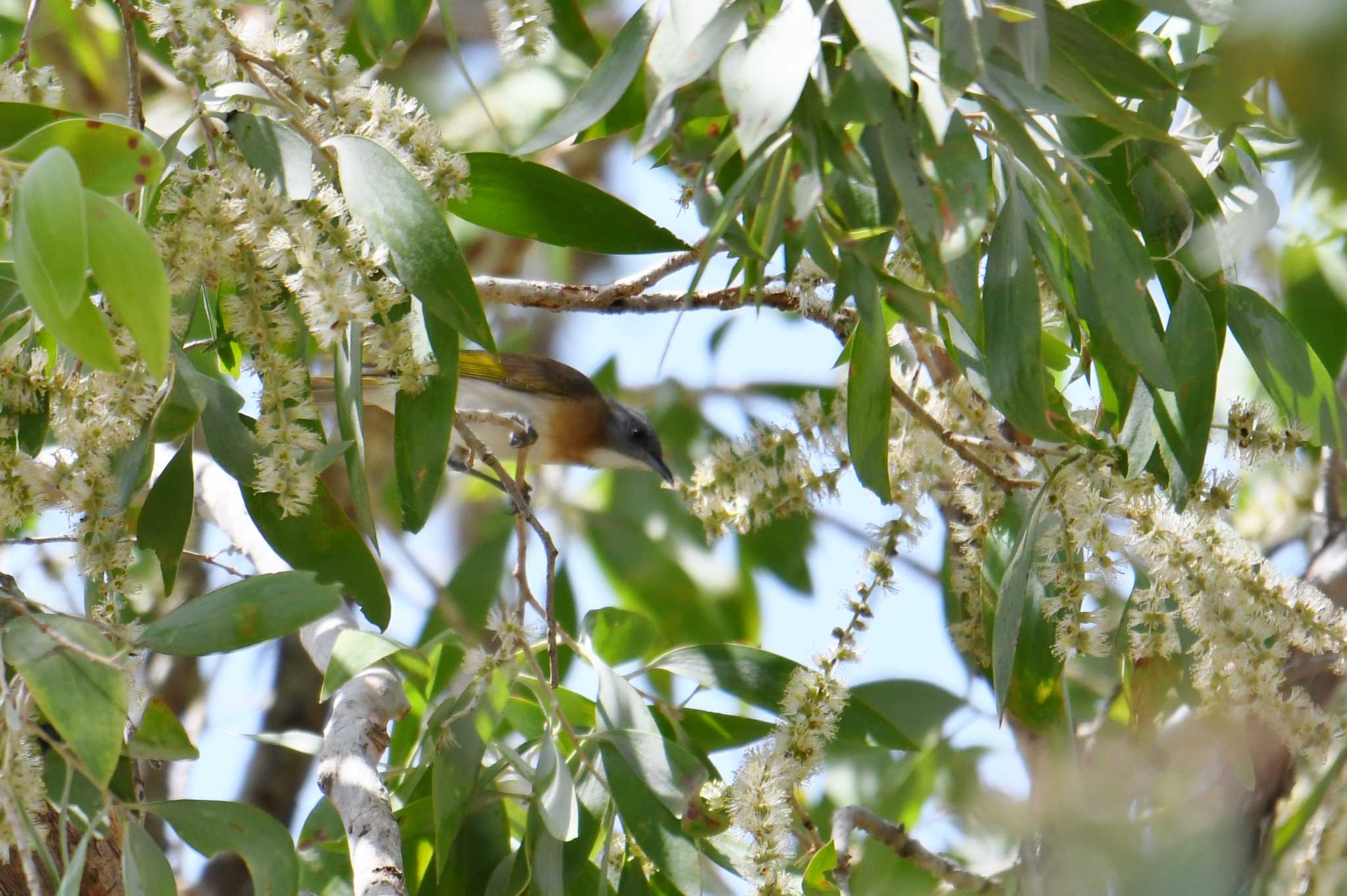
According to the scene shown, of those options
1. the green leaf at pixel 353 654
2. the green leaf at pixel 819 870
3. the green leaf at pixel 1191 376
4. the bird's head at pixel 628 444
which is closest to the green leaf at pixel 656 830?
the green leaf at pixel 819 870

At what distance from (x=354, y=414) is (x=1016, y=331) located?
78cm

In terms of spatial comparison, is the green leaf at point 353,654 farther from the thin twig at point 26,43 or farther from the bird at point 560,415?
the bird at point 560,415

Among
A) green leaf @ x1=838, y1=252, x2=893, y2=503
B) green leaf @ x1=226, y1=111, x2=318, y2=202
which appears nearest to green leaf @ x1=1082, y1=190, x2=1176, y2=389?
green leaf @ x1=838, y1=252, x2=893, y2=503

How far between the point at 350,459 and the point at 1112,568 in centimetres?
101

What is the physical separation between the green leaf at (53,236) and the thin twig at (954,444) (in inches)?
50.2

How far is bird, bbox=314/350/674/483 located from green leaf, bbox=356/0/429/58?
2041 mm

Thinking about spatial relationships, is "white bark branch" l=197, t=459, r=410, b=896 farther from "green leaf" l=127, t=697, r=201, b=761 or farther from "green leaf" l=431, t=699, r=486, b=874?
"green leaf" l=127, t=697, r=201, b=761

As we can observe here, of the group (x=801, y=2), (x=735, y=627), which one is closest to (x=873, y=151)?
(x=801, y=2)

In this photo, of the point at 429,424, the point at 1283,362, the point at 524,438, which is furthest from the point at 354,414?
the point at 524,438

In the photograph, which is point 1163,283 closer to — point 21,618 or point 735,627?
point 21,618

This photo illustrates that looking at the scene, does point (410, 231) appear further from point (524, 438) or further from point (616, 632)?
point (524, 438)

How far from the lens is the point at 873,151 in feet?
4.75

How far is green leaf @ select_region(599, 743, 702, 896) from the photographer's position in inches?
72.5

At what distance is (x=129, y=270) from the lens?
1.23 m
